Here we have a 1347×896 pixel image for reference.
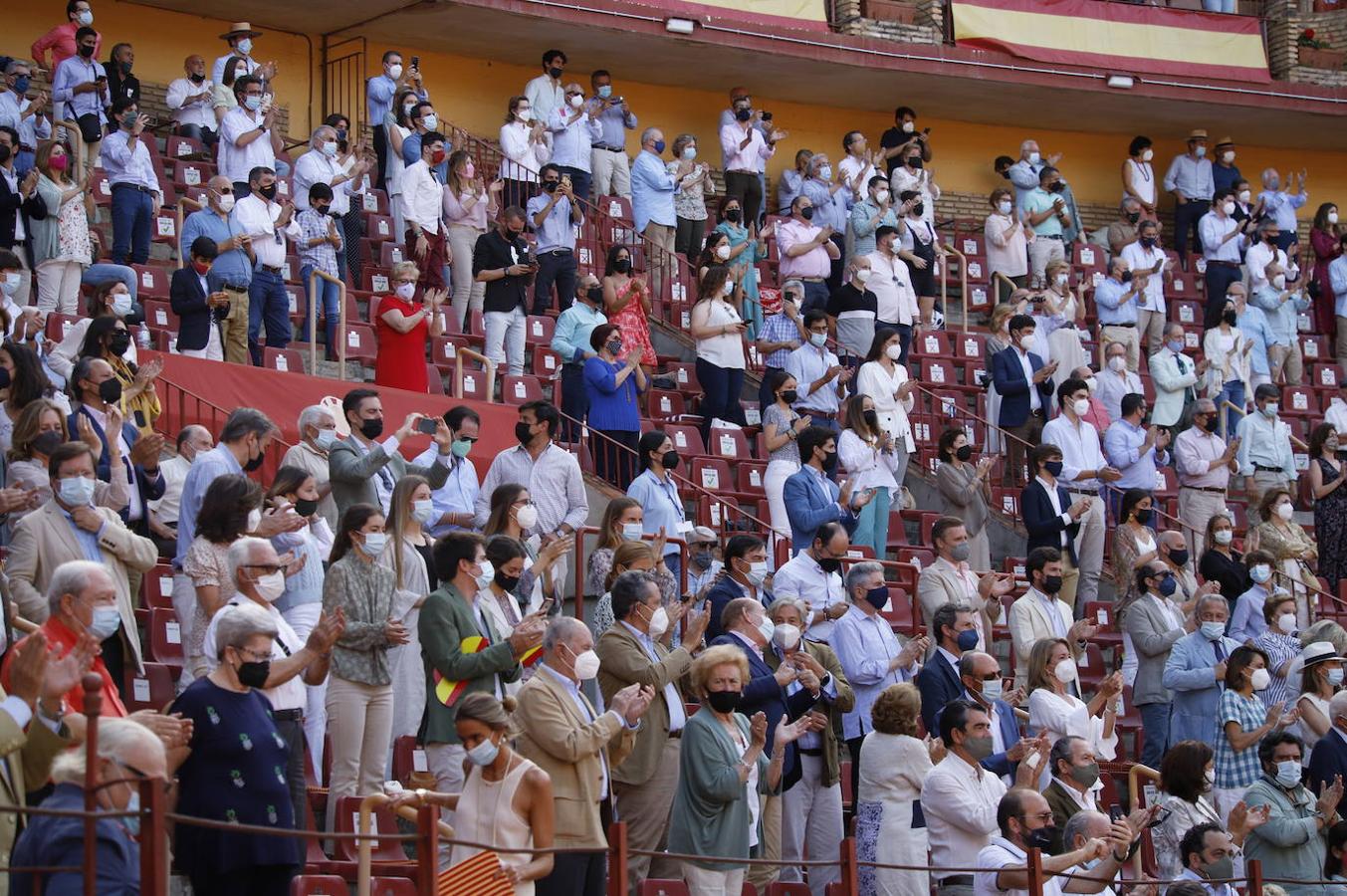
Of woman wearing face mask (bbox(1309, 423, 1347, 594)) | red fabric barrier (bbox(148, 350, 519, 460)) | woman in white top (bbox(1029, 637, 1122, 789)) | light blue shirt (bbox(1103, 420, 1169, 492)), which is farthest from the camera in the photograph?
woman wearing face mask (bbox(1309, 423, 1347, 594))

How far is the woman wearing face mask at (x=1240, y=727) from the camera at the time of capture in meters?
12.4

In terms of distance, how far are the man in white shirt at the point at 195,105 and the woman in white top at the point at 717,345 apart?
5403mm

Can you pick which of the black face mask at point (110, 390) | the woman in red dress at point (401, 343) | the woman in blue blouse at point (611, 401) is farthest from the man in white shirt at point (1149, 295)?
the black face mask at point (110, 390)

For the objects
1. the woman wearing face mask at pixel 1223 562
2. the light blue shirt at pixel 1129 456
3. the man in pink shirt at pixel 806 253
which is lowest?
the woman wearing face mask at pixel 1223 562

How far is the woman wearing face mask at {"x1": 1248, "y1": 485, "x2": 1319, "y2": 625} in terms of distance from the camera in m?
16.1

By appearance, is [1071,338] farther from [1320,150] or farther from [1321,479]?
[1320,150]

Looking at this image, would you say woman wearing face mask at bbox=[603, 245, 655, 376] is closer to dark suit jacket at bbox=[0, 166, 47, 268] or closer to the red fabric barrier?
the red fabric barrier

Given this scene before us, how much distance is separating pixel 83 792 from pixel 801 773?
4.94 metres

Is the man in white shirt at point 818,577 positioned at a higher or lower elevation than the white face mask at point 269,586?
lower

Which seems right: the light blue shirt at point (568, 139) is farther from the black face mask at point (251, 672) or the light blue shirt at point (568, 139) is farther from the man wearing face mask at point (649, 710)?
the black face mask at point (251, 672)

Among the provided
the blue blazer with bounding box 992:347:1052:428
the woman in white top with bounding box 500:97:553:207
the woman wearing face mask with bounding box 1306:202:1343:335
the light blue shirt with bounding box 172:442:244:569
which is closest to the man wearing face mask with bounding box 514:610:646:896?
the light blue shirt with bounding box 172:442:244:569

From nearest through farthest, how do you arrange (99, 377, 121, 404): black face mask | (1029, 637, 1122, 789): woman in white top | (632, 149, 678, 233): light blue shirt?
(99, 377, 121, 404): black face mask → (1029, 637, 1122, 789): woman in white top → (632, 149, 678, 233): light blue shirt

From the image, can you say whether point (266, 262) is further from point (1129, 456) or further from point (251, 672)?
point (251, 672)

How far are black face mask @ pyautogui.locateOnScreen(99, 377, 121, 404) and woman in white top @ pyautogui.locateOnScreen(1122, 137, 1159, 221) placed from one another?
15081 mm
